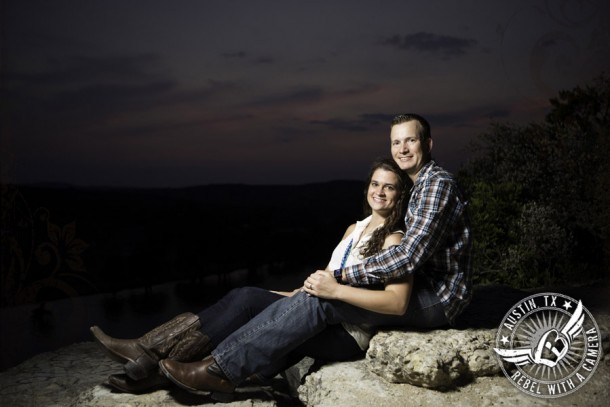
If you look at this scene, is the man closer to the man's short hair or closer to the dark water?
the man's short hair

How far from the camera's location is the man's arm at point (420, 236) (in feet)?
9.46

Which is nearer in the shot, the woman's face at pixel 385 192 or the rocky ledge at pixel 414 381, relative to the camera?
the rocky ledge at pixel 414 381

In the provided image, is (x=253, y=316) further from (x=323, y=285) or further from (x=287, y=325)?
(x=323, y=285)

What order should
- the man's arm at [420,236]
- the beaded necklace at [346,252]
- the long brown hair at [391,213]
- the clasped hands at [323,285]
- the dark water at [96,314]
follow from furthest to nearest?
the dark water at [96,314] → the beaded necklace at [346,252] → the long brown hair at [391,213] → the clasped hands at [323,285] → the man's arm at [420,236]

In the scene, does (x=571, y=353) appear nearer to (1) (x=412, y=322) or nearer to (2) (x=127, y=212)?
(1) (x=412, y=322)

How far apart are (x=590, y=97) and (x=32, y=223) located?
6.79 m


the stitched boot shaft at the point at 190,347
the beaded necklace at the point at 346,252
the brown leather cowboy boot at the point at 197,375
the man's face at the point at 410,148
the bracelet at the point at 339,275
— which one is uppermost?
the man's face at the point at 410,148

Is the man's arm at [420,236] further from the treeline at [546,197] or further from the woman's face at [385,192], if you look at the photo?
the treeline at [546,197]

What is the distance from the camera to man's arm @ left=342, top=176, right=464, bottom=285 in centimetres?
288

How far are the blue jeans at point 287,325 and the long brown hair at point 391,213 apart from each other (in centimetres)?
30

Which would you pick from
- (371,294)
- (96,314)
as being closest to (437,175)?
(371,294)

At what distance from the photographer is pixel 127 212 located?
642 cm

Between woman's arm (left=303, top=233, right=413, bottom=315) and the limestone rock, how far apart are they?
0.71 ft

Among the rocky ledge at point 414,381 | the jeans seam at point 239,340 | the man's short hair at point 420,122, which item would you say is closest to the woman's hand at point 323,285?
the jeans seam at point 239,340
